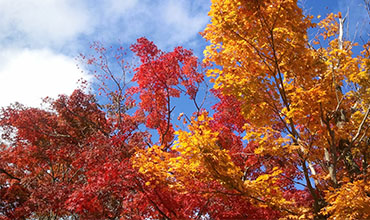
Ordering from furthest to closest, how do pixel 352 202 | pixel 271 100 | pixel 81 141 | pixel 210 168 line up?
1. pixel 81 141
2. pixel 271 100
3. pixel 210 168
4. pixel 352 202

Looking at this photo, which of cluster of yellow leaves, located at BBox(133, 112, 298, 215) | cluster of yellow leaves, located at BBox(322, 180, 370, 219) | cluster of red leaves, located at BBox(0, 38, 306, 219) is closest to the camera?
cluster of yellow leaves, located at BBox(322, 180, 370, 219)

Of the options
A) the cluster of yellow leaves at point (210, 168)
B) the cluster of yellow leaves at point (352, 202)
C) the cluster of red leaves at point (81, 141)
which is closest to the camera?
the cluster of yellow leaves at point (352, 202)

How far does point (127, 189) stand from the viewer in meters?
7.96

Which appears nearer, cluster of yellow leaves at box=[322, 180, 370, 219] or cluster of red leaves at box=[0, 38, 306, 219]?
cluster of yellow leaves at box=[322, 180, 370, 219]

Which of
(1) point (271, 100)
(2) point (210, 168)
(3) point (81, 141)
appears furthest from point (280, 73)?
(3) point (81, 141)

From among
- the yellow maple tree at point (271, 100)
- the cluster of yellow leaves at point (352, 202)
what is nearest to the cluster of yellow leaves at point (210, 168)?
the yellow maple tree at point (271, 100)

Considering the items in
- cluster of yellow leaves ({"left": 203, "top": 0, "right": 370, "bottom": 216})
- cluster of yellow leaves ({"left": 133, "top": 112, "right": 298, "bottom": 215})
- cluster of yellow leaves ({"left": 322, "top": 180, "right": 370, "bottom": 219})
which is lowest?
cluster of yellow leaves ({"left": 133, "top": 112, "right": 298, "bottom": 215})

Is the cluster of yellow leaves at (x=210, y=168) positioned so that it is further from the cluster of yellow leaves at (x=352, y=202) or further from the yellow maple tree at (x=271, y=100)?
the cluster of yellow leaves at (x=352, y=202)

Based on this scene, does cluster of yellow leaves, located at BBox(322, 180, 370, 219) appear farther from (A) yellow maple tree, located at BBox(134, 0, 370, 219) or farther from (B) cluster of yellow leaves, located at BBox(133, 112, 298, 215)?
(B) cluster of yellow leaves, located at BBox(133, 112, 298, 215)

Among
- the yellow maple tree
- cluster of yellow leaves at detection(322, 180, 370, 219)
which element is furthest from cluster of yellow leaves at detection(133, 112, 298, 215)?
cluster of yellow leaves at detection(322, 180, 370, 219)

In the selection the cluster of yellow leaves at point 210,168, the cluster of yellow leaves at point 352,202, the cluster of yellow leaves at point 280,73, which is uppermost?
the cluster of yellow leaves at point 280,73

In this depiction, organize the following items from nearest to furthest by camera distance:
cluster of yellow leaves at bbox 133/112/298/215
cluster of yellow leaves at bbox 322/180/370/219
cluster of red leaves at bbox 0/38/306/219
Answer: cluster of yellow leaves at bbox 322/180/370/219 < cluster of yellow leaves at bbox 133/112/298/215 < cluster of red leaves at bbox 0/38/306/219

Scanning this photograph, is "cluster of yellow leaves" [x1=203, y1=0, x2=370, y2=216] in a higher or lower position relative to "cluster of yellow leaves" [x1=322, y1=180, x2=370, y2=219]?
higher

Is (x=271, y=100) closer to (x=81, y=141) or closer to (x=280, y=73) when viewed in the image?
(x=280, y=73)
